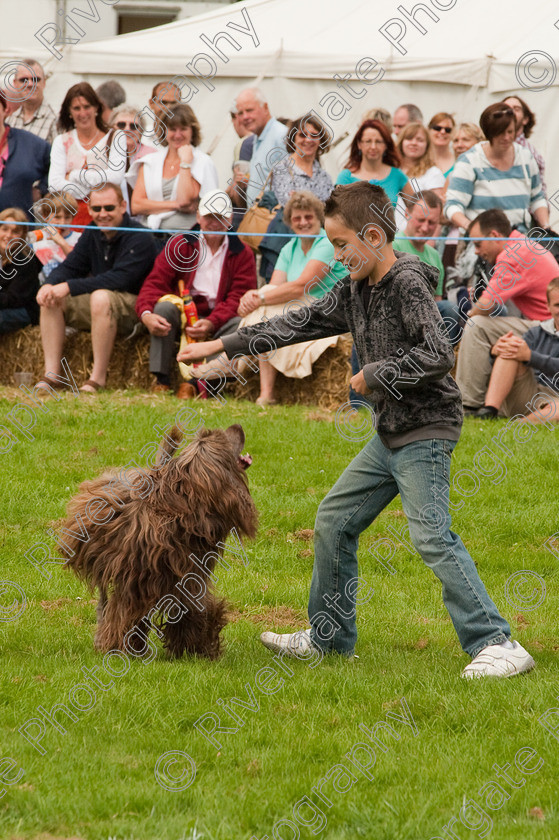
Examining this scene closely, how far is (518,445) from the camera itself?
9141mm

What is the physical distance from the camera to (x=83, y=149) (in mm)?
12305

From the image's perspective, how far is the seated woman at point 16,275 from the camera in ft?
38.7

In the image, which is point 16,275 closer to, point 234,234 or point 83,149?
point 83,149

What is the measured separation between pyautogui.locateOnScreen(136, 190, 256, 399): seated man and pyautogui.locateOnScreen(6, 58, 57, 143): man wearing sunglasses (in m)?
3.22

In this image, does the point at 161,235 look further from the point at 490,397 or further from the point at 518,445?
the point at 518,445

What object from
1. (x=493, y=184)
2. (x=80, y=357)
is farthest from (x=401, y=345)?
(x=80, y=357)

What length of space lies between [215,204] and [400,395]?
6.78m

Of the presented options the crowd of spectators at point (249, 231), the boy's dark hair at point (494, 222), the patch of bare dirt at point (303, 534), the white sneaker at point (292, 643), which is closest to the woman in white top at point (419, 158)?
the crowd of spectators at point (249, 231)

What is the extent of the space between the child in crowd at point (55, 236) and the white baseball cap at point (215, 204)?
1.62m

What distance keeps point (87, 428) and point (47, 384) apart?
1.70m

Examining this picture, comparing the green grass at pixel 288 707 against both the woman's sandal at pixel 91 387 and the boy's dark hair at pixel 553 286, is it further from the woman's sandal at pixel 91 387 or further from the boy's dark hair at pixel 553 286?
the woman's sandal at pixel 91 387

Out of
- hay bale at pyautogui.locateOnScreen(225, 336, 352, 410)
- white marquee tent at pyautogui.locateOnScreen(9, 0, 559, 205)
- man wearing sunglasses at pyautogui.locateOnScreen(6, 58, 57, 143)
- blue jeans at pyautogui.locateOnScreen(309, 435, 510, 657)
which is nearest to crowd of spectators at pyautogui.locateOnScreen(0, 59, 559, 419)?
hay bale at pyautogui.locateOnScreen(225, 336, 352, 410)

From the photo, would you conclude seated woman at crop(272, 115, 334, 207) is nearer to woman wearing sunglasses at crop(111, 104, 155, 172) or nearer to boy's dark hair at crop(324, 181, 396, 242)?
woman wearing sunglasses at crop(111, 104, 155, 172)

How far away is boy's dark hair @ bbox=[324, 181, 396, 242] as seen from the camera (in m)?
4.90
